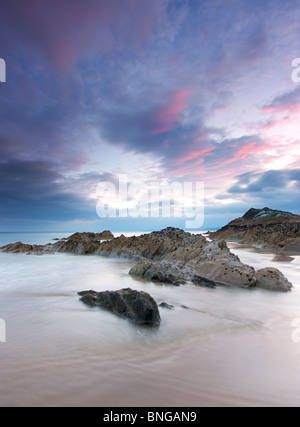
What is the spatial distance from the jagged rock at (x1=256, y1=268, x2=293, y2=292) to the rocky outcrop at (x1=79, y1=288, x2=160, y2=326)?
4555 millimetres

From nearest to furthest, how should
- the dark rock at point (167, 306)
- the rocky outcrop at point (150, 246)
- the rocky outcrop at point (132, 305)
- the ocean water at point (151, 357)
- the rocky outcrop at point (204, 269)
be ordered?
the ocean water at point (151, 357)
the rocky outcrop at point (132, 305)
the dark rock at point (167, 306)
the rocky outcrop at point (204, 269)
the rocky outcrop at point (150, 246)

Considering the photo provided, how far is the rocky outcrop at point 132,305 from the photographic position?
428 centimetres

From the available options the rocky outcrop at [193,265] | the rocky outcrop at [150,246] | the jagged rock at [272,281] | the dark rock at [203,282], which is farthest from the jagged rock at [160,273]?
the rocky outcrop at [150,246]

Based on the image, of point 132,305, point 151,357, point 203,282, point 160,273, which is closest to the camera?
point 151,357

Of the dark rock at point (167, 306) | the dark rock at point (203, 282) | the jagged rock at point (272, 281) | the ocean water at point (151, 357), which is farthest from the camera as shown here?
the dark rock at point (203, 282)

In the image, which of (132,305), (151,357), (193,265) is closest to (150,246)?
(193,265)

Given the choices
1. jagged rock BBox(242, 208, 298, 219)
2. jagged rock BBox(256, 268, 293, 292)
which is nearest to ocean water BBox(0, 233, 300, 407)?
jagged rock BBox(256, 268, 293, 292)

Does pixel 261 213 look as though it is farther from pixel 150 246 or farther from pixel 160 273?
pixel 160 273

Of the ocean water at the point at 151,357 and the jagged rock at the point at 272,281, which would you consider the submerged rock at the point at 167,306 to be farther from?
the jagged rock at the point at 272,281

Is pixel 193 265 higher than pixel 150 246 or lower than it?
lower

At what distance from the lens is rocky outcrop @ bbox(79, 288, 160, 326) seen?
A: 4.28 m

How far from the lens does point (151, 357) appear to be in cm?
312

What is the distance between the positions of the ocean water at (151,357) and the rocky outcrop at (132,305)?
0.18 metres

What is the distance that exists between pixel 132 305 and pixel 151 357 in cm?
144
